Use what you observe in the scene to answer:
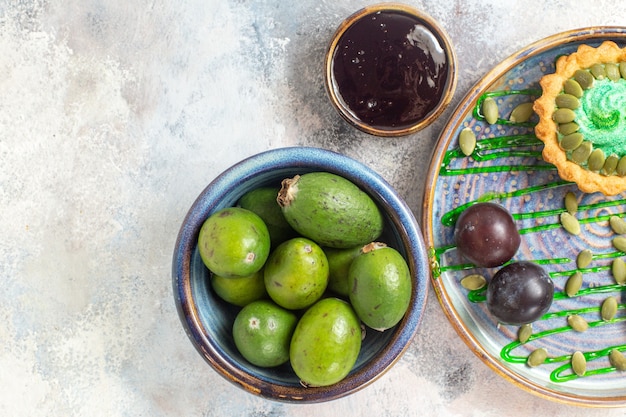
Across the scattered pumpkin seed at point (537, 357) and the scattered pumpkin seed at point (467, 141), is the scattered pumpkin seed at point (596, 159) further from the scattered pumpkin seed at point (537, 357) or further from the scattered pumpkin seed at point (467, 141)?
the scattered pumpkin seed at point (537, 357)

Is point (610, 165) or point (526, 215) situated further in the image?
point (526, 215)

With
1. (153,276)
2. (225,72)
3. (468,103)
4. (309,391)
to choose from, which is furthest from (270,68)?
(309,391)

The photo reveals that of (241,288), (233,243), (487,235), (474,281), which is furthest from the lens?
(474,281)

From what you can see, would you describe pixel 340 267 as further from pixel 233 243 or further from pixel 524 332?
pixel 524 332

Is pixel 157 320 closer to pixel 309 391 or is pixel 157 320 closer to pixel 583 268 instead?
pixel 309 391

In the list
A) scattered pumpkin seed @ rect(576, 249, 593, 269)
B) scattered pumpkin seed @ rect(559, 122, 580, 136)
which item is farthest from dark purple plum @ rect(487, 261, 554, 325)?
scattered pumpkin seed @ rect(559, 122, 580, 136)

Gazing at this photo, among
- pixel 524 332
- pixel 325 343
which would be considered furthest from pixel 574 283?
pixel 325 343
